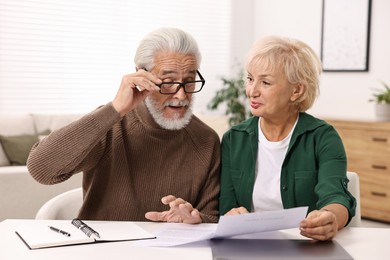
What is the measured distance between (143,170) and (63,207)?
0.96ft

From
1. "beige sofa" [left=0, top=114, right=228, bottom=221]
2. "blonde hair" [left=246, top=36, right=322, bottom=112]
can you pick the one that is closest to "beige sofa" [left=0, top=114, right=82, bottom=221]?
"beige sofa" [left=0, top=114, right=228, bottom=221]

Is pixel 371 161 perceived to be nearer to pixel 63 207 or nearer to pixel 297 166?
pixel 297 166

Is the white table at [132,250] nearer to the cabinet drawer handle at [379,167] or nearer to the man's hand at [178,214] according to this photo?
the man's hand at [178,214]

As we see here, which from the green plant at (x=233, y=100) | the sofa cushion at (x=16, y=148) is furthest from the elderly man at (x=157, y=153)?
the green plant at (x=233, y=100)

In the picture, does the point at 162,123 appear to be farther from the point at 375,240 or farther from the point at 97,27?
the point at 97,27

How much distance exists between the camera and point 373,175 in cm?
505

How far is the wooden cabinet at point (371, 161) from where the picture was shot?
4945 millimetres

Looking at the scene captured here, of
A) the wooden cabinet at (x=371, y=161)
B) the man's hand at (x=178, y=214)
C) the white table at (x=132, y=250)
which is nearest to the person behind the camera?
the white table at (x=132, y=250)

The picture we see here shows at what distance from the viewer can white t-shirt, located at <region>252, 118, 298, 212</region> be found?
1.93m

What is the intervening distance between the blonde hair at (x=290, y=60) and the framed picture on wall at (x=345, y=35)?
3826mm

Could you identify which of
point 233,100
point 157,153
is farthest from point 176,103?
point 233,100

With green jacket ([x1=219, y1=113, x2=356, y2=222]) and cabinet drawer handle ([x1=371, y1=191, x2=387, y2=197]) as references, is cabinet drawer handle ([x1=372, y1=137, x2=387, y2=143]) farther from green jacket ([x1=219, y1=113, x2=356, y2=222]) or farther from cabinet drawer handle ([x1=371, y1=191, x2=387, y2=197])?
green jacket ([x1=219, y1=113, x2=356, y2=222])

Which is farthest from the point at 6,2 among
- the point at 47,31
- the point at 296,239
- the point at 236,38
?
the point at 296,239

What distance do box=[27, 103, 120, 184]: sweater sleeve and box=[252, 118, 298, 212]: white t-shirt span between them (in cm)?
53
